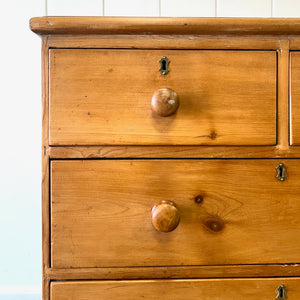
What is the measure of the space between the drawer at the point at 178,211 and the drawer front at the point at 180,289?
36mm

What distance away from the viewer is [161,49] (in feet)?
1.86

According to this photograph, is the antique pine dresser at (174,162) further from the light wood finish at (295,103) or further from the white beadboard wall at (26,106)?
the white beadboard wall at (26,106)

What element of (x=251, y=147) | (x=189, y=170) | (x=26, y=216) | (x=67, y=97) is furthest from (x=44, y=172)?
(x=26, y=216)

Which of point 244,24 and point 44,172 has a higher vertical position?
point 244,24

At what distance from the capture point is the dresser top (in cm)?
54

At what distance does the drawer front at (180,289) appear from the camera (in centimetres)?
57

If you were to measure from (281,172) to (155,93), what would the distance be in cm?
27

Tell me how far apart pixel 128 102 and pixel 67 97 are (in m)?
0.11

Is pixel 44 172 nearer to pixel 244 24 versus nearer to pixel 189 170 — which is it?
pixel 189 170
